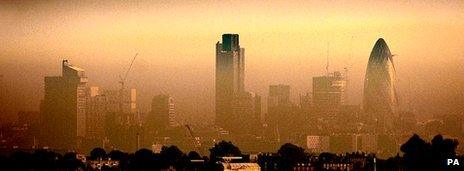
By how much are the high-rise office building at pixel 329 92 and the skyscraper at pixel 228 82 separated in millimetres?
Answer: 2389

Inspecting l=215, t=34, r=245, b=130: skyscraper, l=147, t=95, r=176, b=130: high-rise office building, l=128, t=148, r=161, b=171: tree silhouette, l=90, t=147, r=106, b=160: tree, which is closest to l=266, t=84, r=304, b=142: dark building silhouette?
l=215, t=34, r=245, b=130: skyscraper

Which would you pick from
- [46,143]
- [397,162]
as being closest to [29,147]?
[46,143]

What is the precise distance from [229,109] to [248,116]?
1.16 meters

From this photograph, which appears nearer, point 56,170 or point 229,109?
point 56,170

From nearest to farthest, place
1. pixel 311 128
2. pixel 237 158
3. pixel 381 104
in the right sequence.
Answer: pixel 237 158, pixel 311 128, pixel 381 104

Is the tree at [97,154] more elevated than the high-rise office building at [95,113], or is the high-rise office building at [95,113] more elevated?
the high-rise office building at [95,113]

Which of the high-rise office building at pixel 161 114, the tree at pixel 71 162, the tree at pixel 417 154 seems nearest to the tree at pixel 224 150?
the high-rise office building at pixel 161 114

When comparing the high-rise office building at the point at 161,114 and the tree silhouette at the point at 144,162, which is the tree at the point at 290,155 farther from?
the high-rise office building at the point at 161,114

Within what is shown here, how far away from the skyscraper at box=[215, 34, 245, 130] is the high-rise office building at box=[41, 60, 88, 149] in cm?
401

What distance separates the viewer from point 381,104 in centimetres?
4791

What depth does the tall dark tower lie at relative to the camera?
46.1 metres

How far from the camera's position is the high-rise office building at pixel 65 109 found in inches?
1607

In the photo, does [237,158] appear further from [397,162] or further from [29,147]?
[29,147]

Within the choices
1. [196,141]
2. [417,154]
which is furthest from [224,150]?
[417,154]
